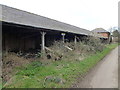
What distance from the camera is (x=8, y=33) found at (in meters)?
10.9

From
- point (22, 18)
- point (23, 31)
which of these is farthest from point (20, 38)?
point (22, 18)

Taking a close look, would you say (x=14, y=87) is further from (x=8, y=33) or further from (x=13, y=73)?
(x=8, y=33)

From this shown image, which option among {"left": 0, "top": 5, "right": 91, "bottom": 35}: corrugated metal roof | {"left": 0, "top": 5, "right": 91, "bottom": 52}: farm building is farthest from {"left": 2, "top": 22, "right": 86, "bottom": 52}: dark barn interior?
{"left": 0, "top": 5, "right": 91, "bottom": 35}: corrugated metal roof

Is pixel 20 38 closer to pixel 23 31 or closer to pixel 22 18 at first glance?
pixel 23 31

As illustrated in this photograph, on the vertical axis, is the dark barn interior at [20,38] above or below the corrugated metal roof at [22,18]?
below

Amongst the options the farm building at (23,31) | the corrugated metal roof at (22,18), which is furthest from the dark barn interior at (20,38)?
the corrugated metal roof at (22,18)

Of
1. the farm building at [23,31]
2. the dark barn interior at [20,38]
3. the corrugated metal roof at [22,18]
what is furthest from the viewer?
the dark barn interior at [20,38]

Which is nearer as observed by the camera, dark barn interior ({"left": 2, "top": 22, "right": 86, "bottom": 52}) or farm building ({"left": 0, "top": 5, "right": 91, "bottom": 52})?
farm building ({"left": 0, "top": 5, "right": 91, "bottom": 52})

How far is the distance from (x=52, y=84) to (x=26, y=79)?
1.30 metres

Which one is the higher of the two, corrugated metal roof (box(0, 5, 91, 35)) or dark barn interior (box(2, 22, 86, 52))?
corrugated metal roof (box(0, 5, 91, 35))

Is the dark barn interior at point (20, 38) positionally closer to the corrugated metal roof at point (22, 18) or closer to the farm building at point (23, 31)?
the farm building at point (23, 31)

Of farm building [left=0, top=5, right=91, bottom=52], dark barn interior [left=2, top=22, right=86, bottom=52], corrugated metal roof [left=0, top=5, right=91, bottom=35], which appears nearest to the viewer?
corrugated metal roof [left=0, top=5, right=91, bottom=35]

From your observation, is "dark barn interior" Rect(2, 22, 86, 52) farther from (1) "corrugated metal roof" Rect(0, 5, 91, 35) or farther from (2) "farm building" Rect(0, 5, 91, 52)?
(1) "corrugated metal roof" Rect(0, 5, 91, 35)

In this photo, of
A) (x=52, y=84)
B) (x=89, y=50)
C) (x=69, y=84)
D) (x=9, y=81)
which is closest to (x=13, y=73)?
(x=9, y=81)
